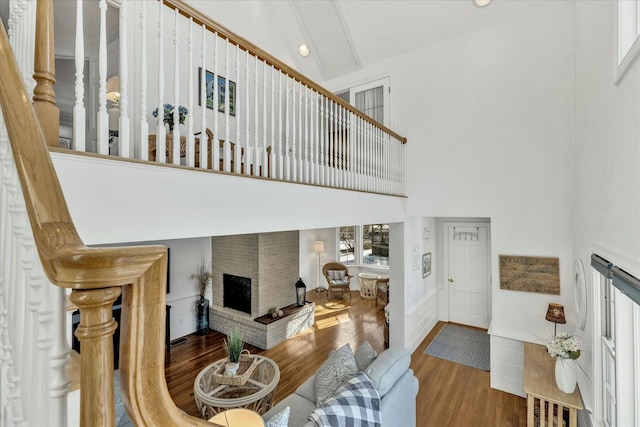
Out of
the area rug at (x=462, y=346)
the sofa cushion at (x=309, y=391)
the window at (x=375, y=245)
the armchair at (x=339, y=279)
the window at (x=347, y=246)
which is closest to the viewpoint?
the sofa cushion at (x=309, y=391)

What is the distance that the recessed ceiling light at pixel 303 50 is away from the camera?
16.6 ft

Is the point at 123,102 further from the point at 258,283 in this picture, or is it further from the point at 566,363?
the point at 258,283

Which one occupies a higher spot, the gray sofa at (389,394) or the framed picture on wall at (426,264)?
the framed picture on wall at (426,264)

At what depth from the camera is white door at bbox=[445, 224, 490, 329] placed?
213 inches

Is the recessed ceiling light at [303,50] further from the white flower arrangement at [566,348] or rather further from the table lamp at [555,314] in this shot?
the white flower arrangement at [566,348]

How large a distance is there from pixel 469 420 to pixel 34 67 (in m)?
4.43

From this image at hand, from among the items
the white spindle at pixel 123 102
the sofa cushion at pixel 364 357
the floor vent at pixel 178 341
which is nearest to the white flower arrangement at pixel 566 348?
the sofa cushion at pixel 364 357

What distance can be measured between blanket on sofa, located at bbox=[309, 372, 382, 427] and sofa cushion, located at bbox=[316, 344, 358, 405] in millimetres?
417

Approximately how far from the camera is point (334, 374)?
2729mm

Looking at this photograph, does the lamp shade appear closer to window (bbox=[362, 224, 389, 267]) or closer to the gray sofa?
the gray sofa

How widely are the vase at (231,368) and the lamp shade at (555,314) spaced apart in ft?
11.6

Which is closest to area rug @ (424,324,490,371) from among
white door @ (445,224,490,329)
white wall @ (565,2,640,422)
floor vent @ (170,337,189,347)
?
white door @ (445,224,490,329)

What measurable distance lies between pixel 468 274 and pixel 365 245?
10.5 feet

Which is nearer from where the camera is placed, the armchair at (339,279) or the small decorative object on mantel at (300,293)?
the small decorative object on mantel at (300,293)
